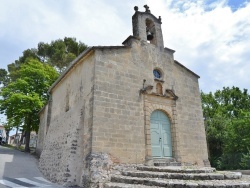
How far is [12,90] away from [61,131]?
11.1 m

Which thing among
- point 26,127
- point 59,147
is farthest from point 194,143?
point 26,127

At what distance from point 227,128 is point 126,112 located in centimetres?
1474

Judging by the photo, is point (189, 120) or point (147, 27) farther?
point (147, 27)

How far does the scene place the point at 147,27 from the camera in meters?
12.1

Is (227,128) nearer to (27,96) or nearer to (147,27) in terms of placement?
(147,27)

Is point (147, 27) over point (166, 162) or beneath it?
over

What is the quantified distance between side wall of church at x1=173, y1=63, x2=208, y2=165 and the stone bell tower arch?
1702mm

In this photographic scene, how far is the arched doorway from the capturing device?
978 cm

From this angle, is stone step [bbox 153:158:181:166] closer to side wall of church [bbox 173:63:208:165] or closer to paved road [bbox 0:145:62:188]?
side wall of church [bbox 173:63:208:165]

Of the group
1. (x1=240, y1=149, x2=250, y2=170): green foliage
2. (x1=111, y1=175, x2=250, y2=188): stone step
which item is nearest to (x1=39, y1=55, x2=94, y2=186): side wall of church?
(x1=111, y1=175, x2=250, y2=188): stone step

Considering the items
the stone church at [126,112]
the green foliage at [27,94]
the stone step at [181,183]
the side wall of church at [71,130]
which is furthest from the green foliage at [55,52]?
the stone step at [181,183]

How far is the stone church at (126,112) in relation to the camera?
8.55m

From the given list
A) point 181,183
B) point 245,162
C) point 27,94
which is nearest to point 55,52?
point 27,94

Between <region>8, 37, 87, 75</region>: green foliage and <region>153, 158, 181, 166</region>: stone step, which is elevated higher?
<region>8, 37, 87, 75</region>: green foliage
